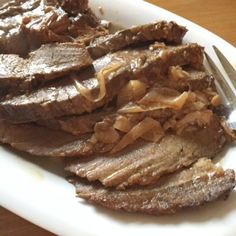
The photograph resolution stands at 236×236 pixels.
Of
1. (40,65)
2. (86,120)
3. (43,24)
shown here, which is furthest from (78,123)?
(43,24)

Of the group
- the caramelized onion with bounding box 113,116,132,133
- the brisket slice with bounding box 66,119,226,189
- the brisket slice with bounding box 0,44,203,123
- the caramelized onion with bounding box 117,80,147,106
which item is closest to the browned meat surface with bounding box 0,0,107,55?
the brisket slice with bounding box 0,44,203,123

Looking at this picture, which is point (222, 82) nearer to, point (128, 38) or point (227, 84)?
point (227, 84)

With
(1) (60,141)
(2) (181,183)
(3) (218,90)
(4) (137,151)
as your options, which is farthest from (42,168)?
(3) (218,90)

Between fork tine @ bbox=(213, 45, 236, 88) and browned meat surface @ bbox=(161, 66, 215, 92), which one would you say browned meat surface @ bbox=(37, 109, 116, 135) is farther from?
fork tine @ bbox=(213, 45, 236, 88)

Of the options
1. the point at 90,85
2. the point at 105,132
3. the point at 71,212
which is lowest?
the point at 71,212

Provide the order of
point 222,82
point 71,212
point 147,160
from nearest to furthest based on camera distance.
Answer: point 71,212 < point 147,160 < point 222,82

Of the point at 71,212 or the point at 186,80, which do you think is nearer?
the point at 71,212
